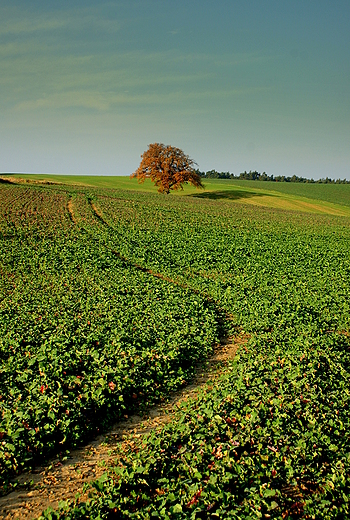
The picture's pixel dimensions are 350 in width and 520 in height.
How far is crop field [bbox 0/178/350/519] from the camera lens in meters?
6.55

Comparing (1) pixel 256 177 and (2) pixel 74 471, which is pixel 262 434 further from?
(1) pixel 256 177

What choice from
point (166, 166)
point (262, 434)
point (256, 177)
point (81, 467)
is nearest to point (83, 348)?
point (81, 467)

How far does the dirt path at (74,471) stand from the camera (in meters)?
6.53

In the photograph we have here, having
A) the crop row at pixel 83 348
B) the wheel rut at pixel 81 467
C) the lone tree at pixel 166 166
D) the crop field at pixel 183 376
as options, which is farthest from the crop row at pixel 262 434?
the lone tree at pixel 166 166

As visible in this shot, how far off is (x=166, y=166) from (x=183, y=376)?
6434 cm

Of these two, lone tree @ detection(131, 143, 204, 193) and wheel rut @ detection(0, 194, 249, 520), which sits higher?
lone tree @ detection(131, 143, 204, 193)

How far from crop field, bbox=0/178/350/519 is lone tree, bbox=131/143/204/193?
49.5 m

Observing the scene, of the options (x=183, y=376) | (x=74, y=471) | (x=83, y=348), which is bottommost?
(x=74, y=471)

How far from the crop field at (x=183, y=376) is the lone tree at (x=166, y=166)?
49517mm

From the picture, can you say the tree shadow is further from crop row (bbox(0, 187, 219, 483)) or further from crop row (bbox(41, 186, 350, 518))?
crop row (bbox(41, 186, 350, 518))

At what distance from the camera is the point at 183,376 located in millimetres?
Answer: 10484

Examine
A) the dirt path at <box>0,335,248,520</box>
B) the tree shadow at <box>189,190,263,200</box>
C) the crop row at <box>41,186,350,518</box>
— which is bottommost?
the dirt path at <box>0,335,248,520</box>

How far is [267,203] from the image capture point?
246ft

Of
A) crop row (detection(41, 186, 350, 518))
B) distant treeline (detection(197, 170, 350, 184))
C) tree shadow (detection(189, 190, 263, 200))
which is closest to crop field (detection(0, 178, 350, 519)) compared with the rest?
crop row (detection(41, 186, 350, 518))
